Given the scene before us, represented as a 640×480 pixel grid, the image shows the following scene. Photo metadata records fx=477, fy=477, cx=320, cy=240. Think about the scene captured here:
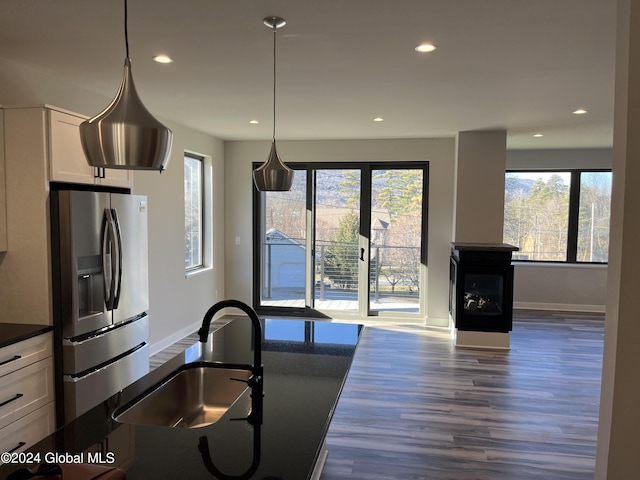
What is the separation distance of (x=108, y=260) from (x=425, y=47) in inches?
94.4

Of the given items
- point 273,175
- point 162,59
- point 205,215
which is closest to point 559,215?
point 205,215

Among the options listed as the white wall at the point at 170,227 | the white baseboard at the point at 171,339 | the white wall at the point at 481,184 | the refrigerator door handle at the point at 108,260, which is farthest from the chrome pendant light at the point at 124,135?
the white wall at the point at 481,184

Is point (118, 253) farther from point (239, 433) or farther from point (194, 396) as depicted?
point (239, 433)

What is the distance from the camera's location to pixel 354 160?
655 cm

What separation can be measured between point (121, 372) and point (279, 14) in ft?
8.46

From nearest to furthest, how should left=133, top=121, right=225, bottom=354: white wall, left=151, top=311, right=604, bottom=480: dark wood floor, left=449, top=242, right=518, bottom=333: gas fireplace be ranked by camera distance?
1. left=151, top=311, right=604, bottom=480: dark wood floor
2. left=133, top=121, right=225, bottom=354: white wall
3. left=449, top=242, right=518, bottom=333: gas fireplace

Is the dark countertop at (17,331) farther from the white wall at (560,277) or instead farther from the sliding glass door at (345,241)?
the white wall at (560,277)

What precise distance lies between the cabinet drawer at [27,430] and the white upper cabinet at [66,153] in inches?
54.4

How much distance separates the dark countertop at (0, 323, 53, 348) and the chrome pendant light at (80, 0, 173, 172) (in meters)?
1.84

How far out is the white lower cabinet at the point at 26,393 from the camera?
2.54 metres

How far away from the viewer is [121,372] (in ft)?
11.0

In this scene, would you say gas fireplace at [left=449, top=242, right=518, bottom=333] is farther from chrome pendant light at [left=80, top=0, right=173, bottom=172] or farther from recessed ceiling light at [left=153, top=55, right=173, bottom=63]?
chrome pendant light at [left=80, top=0, right=173, bottom=172]

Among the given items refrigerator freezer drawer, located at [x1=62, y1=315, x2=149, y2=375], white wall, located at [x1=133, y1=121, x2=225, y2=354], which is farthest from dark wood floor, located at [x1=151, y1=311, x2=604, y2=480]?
refrigerator freezer drawer, located at [x1=62, y1=315, x2=149, y2=375]

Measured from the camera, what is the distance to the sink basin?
1907mm
